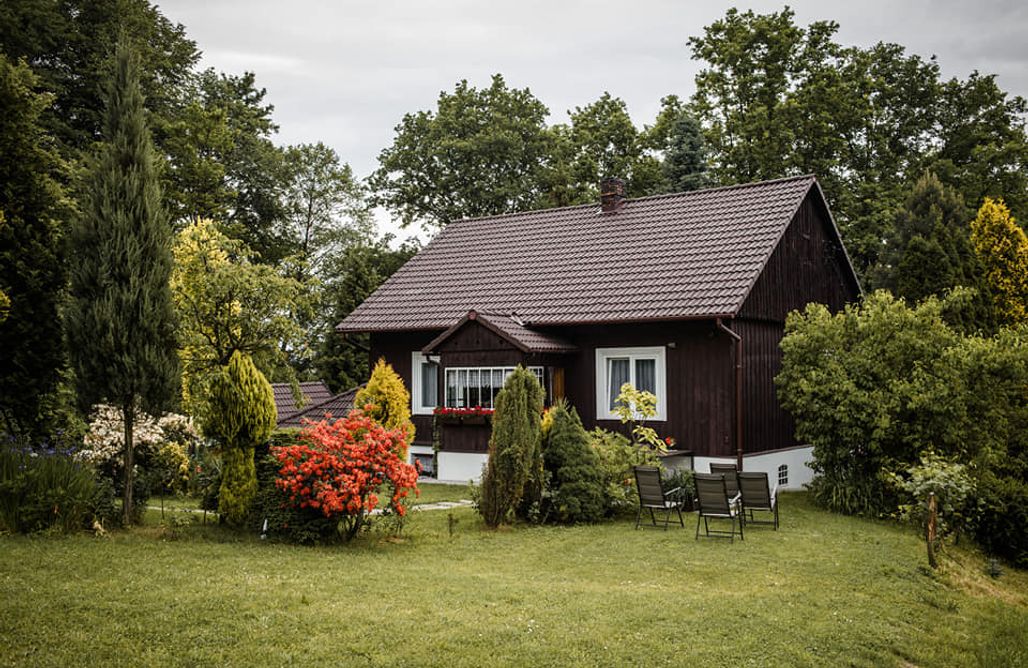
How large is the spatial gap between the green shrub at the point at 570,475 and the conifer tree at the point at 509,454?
2.03 feet

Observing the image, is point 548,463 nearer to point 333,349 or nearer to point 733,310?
point 733,310

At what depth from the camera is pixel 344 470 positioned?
1146 cm

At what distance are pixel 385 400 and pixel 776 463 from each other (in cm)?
853

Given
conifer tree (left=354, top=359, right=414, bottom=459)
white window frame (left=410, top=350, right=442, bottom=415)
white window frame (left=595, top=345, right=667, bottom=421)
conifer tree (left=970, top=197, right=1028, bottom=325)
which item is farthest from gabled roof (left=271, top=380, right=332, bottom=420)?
conifer tree (left=970, top=197, right=1028, bottom=325)

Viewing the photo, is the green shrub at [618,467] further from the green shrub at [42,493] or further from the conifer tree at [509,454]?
the green shrub at [42,493]

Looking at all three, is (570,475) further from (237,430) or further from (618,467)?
(237,430)

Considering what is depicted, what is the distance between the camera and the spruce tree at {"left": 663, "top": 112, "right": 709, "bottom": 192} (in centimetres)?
3256

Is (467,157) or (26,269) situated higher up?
(467,157)

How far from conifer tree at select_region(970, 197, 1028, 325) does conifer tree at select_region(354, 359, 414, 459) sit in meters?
15.4

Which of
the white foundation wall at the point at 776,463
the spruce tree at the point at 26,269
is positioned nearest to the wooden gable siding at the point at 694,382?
the white foundation wall at the point at 776,463

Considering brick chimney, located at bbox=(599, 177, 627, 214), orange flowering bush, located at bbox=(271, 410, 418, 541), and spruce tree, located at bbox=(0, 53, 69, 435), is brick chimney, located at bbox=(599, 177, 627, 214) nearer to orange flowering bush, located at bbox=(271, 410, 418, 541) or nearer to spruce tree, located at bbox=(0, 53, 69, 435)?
orange flowering bush, located at bbox=(271, 410, 418, 541)

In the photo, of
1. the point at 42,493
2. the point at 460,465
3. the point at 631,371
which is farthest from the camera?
the point at 460,465

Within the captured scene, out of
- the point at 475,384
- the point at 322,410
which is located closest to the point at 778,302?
the point at 475,384

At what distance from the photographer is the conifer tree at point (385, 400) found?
19122 mm
